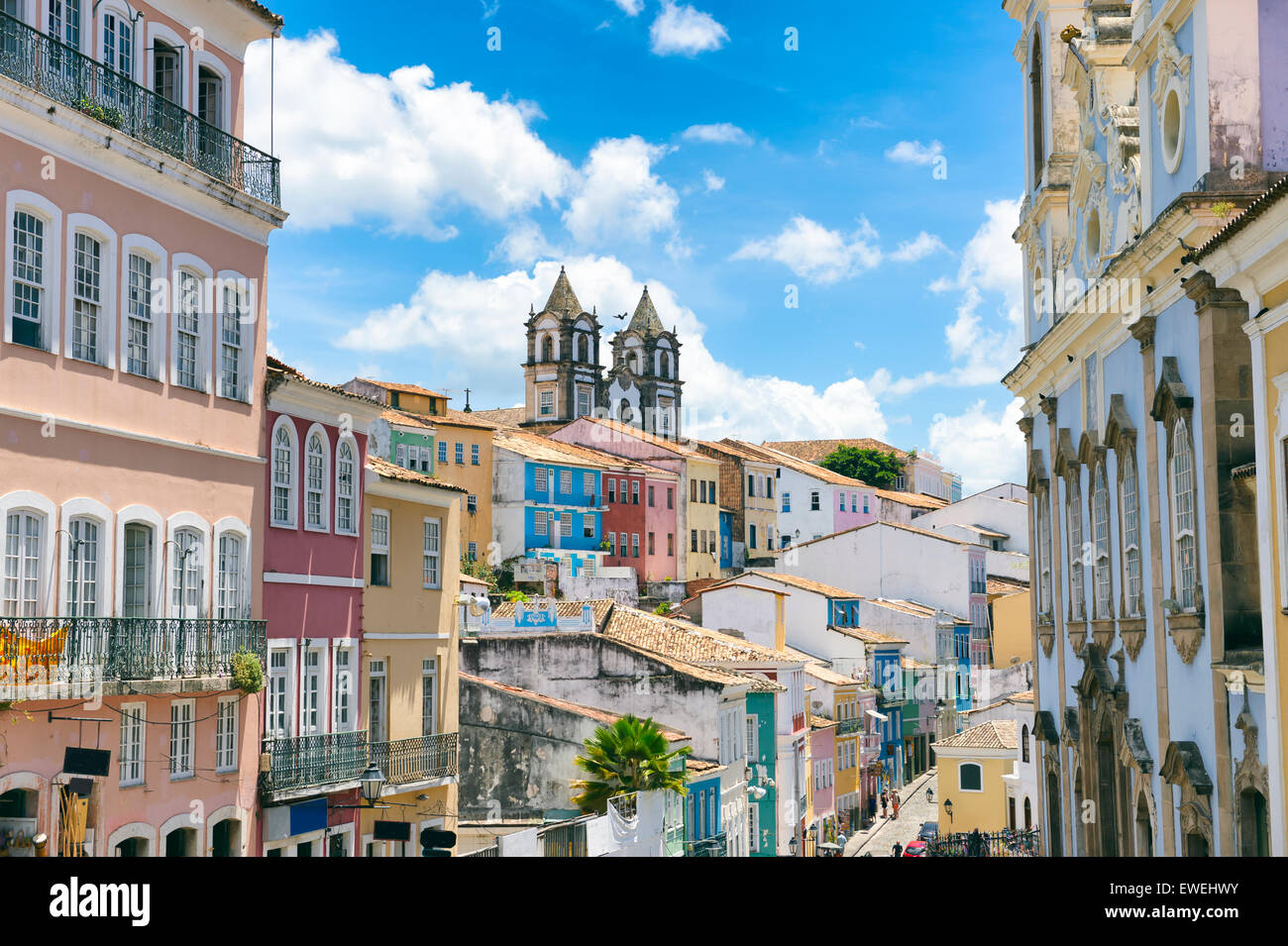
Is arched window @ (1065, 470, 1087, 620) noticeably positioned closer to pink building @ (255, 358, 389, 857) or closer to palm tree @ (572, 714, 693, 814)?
palm tree @ (572, 714, 693, 814)

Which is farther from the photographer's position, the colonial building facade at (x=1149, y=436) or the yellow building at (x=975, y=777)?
the yellow building at (x=975, y=777)

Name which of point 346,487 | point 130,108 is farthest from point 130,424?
point 346,487

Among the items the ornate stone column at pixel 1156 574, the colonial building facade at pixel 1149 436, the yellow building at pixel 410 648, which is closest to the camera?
the colonial building facade at pixel 1149 436

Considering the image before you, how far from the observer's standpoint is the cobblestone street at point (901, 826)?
182ft

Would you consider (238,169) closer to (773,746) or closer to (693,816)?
(693,816)

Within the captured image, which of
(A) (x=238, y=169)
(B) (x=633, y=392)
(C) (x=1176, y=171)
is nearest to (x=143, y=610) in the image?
(A) (x=238, y=169)

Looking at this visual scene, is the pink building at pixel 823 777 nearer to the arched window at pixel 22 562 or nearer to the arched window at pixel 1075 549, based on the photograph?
the arched window at pixel 1075 549

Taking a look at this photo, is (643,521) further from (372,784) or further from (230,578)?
(230,578)

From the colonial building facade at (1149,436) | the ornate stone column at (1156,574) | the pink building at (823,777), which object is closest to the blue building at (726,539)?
the pink building at (823,777)

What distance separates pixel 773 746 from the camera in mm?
49406

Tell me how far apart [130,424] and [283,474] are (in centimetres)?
429

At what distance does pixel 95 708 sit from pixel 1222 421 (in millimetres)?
13274

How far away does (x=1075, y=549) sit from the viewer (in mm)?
25922

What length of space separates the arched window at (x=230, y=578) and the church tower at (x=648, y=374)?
105m
